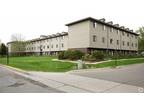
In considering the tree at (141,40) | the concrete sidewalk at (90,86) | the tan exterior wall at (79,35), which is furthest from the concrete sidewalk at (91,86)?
the tree at (141,40)

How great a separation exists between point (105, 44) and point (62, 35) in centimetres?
1845

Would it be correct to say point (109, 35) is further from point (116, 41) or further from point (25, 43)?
point (25, 43)

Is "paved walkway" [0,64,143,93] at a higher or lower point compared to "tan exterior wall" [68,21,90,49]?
lower

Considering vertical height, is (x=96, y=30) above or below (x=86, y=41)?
above

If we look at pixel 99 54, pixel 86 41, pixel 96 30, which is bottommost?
pixel 99 54

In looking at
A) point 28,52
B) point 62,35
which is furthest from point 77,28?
point 28,52

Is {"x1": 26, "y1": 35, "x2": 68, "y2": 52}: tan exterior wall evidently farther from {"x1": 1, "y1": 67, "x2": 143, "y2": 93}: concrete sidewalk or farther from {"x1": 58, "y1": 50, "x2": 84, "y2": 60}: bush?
{"x1": 1, "y1": 67, "x2": 143, "y2": 93}: concrete sidewalk

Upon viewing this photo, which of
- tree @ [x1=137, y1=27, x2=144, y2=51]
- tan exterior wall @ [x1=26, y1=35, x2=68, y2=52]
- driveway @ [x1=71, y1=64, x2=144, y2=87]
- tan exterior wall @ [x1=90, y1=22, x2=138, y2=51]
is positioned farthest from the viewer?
tree @ [x1=137, y1=27, x2=144, y2=51]

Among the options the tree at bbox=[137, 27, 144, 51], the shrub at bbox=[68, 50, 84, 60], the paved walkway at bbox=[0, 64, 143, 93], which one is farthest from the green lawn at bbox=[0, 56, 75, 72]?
the tree at bbox=[137, 27, 144, 51]

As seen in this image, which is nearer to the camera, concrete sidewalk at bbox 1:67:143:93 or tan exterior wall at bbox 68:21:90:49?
concrete sidewalk at bbox 1:67:143:93

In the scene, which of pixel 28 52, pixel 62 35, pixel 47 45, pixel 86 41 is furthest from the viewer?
pixel 28 52

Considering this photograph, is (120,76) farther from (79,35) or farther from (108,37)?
(108,37)

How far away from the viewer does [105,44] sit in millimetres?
37219

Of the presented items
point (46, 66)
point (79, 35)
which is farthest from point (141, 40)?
point (46, 66)
